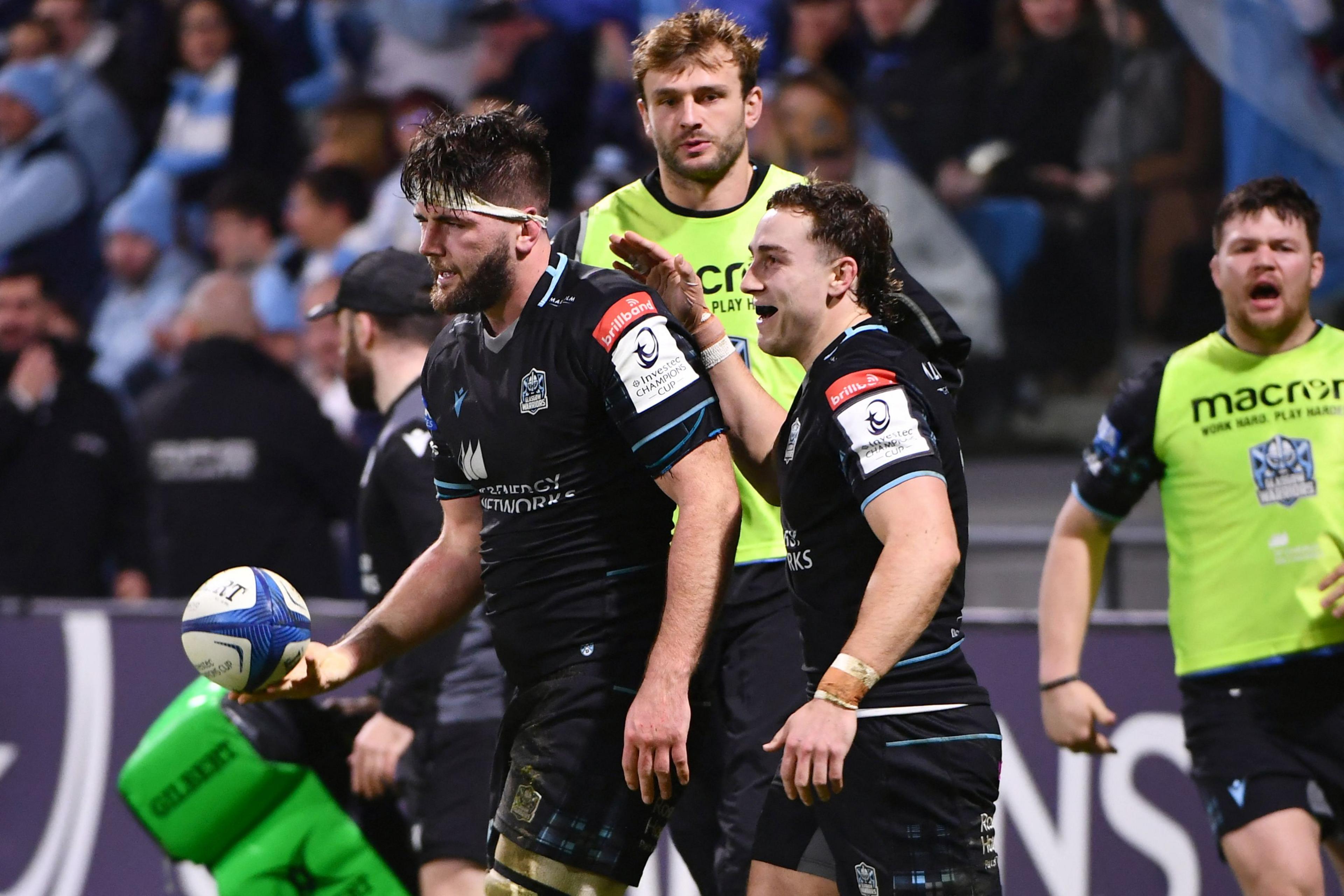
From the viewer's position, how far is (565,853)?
3.51m

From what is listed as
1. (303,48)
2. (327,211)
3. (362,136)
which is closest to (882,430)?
(327,211)

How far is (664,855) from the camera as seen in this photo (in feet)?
19.6

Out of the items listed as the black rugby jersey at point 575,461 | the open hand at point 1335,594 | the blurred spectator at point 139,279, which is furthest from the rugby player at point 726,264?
the blurred spectator at point 139,279

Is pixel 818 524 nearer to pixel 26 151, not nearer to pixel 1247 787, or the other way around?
pixel 1247 787

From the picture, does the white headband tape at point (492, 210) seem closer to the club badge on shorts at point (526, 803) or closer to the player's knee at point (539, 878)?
the club badge on shorts at point (526, 803)

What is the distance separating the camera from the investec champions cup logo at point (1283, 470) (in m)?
4.59

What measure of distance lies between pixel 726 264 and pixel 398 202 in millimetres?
5507

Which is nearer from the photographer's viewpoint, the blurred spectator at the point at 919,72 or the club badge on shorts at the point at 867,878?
the club badge on shorts at the point at 867,878

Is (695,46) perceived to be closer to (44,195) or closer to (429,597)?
(429,597)

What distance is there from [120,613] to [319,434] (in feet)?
3.65

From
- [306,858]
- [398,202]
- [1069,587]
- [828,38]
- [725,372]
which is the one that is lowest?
[306,858]

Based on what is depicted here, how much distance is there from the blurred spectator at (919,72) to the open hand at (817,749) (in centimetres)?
530

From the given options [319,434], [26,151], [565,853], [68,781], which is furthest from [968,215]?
[26,151]

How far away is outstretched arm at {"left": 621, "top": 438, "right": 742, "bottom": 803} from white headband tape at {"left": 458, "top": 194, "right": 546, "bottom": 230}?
630 mm
